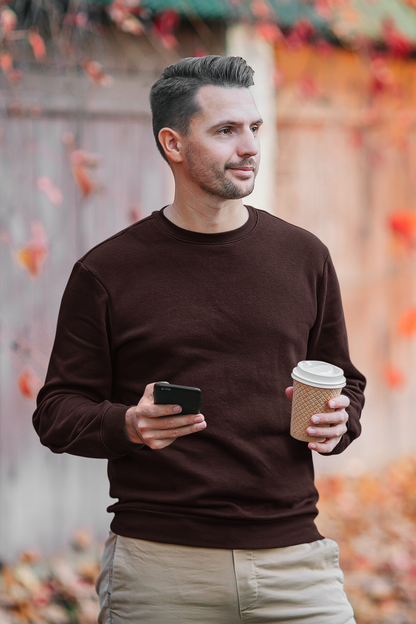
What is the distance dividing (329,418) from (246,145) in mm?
796

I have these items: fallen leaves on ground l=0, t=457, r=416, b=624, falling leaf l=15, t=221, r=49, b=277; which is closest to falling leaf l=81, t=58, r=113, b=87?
falling leaf l=15, t=221, r=49, b=277

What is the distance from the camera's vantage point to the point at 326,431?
199cm

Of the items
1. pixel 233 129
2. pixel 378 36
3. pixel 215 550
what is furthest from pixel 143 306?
pixel 378 36

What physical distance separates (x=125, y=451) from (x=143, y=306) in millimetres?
411

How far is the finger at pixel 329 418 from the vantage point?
76.5 inches

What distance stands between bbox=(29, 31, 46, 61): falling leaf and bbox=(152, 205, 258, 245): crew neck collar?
7.24ft

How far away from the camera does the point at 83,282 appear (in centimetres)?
214

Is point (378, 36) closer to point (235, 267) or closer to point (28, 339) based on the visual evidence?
point (28, 339)

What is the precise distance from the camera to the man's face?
6.90 ft

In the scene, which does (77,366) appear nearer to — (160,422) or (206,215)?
(160,422)

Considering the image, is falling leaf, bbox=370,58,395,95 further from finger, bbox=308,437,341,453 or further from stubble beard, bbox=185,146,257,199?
finger, bbox=308,437,341,453

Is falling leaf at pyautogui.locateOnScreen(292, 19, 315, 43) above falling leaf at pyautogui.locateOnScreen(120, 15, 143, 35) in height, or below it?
above

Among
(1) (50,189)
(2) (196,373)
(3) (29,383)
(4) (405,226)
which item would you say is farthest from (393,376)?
(2) (196,373)

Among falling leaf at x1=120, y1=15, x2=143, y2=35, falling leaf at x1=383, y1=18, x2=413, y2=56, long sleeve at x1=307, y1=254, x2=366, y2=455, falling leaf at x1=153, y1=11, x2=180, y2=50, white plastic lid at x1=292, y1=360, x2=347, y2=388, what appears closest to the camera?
white plastic lid at x1=292, y1=360, x2=347, y2=388
